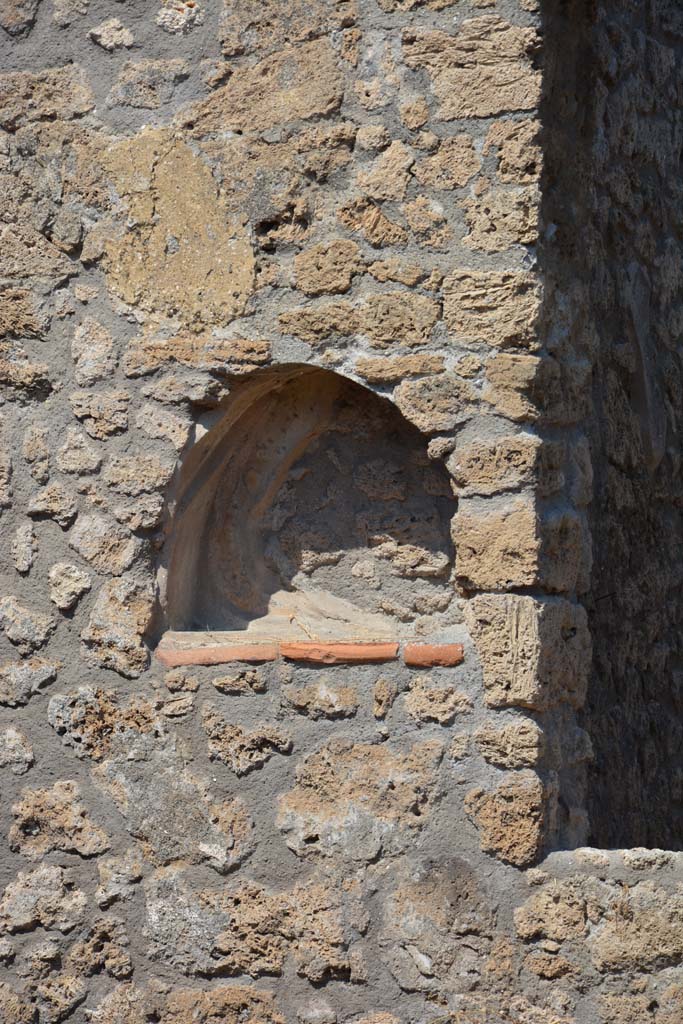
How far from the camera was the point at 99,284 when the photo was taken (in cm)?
368

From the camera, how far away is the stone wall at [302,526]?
132 inches

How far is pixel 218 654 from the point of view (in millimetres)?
3559

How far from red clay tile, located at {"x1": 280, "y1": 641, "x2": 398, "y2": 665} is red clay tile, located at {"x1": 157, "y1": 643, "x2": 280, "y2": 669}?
0.15 feet

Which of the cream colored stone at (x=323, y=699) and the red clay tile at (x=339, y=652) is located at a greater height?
the red clay tile at (x=339, y=652)

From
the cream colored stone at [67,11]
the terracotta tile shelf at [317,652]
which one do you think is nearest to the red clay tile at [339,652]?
the terracotta tile shelf at [317,652]

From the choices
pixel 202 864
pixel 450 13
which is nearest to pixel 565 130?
pixel 450 13

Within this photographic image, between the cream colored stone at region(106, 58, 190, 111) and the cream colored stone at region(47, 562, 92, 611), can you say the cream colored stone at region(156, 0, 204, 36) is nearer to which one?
the cream colored stone at region(106, 58, 190, 111)

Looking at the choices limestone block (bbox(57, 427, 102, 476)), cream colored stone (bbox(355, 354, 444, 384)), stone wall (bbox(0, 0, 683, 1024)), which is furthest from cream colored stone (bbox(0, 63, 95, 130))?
cream colored stone (bbox(355, 354, 444, 384))

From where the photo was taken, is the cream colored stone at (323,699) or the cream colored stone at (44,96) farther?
the cream colored stone at (44,96)

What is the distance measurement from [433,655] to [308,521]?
23.4 inches

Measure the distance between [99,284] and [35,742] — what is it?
49.6 inches

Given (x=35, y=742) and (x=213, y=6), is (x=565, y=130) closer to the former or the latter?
(x=213, y=6)

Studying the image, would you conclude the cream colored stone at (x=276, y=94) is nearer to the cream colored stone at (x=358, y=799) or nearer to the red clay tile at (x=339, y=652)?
the red clay tile at (x=339, y=652)

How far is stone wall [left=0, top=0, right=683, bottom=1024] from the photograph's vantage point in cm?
335
